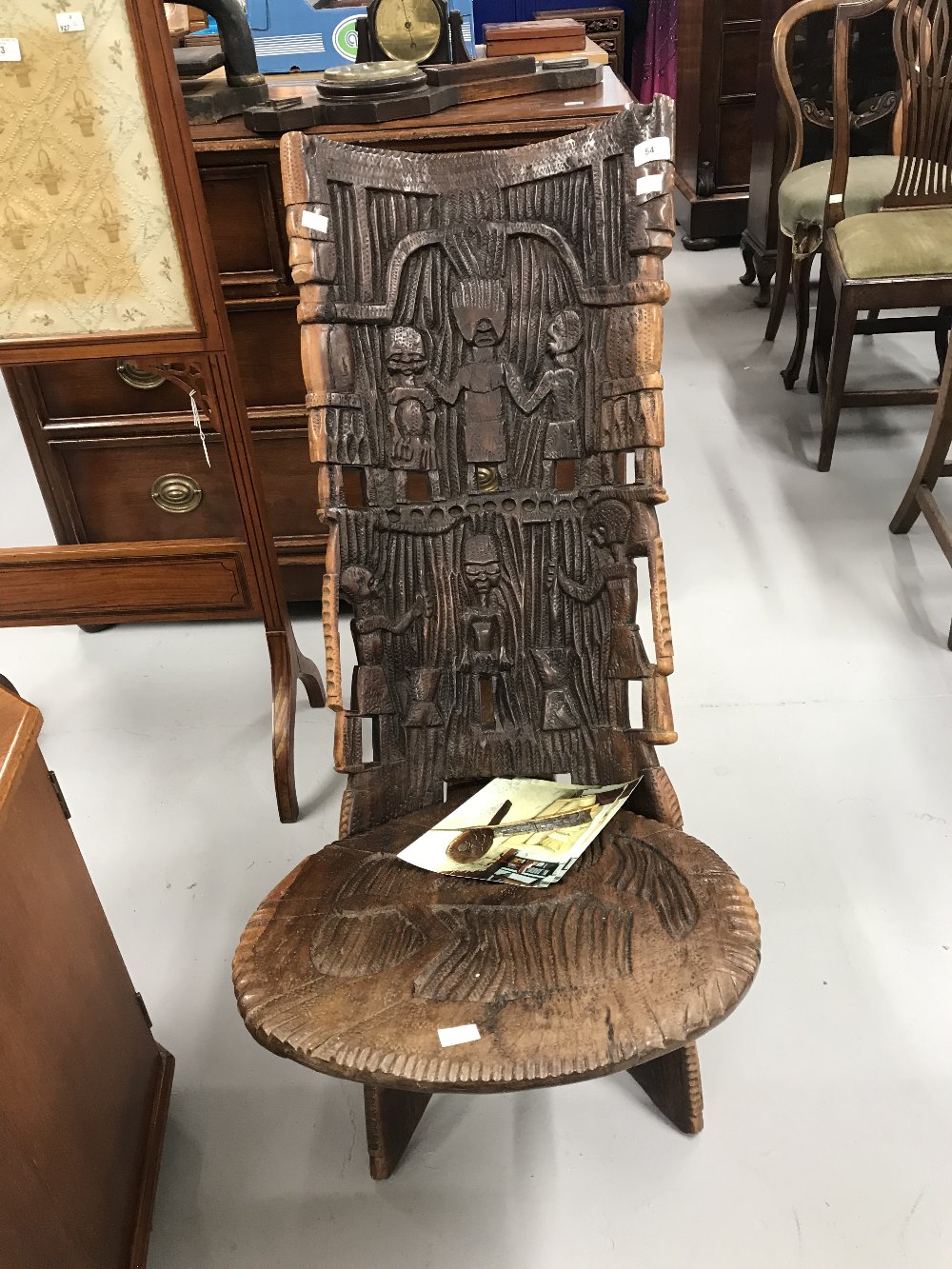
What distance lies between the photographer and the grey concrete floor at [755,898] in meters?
1.36

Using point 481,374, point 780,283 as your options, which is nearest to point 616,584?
point 481,374

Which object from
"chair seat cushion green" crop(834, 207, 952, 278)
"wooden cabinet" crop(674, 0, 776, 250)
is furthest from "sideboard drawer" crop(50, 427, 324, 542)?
"wooden cabinet" crop(674, 0, 776, 250)

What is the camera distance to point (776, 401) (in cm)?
348

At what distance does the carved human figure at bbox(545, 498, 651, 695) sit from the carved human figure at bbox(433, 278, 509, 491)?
18 cm

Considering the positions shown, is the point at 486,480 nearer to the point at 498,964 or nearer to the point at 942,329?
the point at 498,964

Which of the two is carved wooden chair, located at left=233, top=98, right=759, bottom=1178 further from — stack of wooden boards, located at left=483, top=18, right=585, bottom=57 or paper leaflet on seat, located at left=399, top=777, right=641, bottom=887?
stack of wooden boards, located at left=483, top=18, right=585, bottom=57

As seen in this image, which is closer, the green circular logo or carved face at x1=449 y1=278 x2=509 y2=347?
carved face at x1=449 y1=278 x2=509 y2=347

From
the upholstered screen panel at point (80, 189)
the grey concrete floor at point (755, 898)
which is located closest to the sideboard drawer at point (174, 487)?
the grey concrete floor at point (755, 898)

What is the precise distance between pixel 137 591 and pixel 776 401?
7.91 ft

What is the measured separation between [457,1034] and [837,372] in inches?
95.9

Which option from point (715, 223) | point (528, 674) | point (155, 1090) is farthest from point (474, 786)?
point (715, 223)

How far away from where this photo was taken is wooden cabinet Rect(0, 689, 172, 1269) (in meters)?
1.03

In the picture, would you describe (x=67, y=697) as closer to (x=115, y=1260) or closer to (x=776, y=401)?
(x=115, y=1260)

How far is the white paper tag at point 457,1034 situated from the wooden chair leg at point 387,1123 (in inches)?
13.8
